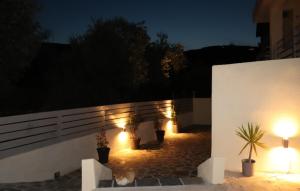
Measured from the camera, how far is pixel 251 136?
8125 millimetres

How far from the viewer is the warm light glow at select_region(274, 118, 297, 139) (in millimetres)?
8117

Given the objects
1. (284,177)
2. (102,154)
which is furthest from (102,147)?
(284,177)

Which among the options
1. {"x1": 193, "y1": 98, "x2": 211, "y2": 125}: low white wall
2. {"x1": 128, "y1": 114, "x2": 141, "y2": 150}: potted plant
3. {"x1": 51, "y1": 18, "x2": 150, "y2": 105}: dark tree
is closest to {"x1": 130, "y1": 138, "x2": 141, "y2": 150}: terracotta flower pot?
{"x1": 128, "y1": 114, "x2": 141, "y2": 150}: potted plant

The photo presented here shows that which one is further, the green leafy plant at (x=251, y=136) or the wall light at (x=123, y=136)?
the wall light at (x=123, y=136)

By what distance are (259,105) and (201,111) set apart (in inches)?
617

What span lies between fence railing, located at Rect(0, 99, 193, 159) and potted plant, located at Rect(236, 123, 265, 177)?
5.10m

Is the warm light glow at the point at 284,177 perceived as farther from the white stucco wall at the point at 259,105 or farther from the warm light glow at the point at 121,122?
the warm light glow at the point at 121,122

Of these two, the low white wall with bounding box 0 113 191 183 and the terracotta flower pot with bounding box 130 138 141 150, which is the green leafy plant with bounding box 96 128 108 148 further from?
the terracotta flower pot with bounding box 130 138 141 150

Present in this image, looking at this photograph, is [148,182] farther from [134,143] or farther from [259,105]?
[134,143]

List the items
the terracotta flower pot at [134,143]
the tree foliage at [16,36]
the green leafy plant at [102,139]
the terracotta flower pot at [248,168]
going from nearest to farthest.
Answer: the terracotta flower pot at [248,168] < the tree foliage at [16,36] < the green leafy plant at [102,139] < the terracotta flower pot at [134,143]

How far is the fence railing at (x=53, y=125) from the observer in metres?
9.21

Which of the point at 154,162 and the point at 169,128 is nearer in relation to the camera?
the point at 154,162

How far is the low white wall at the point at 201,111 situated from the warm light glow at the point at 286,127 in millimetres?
15496

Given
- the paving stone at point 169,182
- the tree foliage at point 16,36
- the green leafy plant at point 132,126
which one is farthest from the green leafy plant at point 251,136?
the green leafy plant at point 132,126
